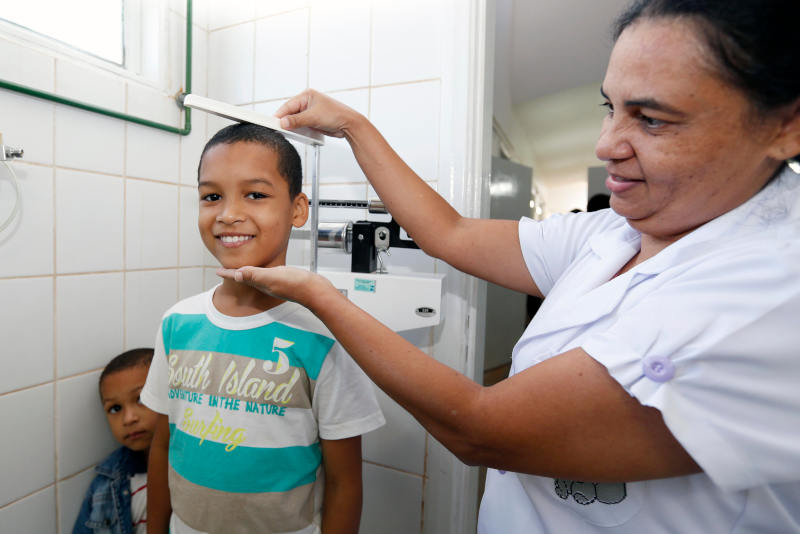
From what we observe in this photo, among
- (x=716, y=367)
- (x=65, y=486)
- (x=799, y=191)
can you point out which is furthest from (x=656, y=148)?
(x=65, y=486)

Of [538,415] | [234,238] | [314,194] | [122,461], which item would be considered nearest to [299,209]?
[314,194]

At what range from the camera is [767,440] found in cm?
41

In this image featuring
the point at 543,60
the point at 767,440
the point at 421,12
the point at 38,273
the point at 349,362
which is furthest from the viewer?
the point at 543,60

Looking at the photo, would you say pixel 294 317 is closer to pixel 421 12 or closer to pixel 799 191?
pixel 799 191

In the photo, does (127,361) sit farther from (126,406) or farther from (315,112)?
(315,112)

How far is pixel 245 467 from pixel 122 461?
2.10 ft

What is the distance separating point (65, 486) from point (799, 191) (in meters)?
1.61

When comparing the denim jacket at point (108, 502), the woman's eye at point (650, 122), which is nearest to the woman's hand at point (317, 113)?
the woman's eye at point (650, 122)

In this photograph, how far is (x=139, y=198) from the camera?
1.18 meters

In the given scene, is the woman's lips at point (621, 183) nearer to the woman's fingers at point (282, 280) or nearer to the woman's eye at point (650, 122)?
the woman's eye at point (650, 122)

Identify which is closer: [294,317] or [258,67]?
[294,317]

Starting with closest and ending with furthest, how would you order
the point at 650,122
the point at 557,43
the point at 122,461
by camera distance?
the point at 650,122 → the point at 122,461 → the point at 557,43

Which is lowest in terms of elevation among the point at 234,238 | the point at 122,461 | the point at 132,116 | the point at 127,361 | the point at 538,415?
the point at 122,461

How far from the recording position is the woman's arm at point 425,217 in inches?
33.5
